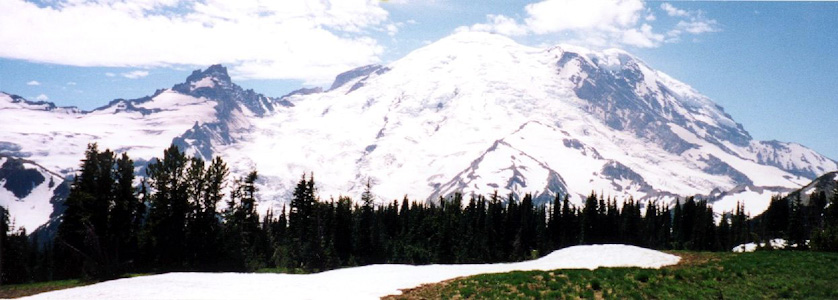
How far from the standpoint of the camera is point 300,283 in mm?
36031

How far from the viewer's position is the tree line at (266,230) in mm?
62500

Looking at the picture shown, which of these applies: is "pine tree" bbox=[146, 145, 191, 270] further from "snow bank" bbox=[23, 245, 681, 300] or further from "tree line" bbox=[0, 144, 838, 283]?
"snow bank" bbox=[23, 245, 681, 300]

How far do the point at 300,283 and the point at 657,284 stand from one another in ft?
71.0

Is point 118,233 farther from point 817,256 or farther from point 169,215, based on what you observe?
point 817,256

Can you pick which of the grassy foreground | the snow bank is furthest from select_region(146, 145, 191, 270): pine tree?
the grassy foreground

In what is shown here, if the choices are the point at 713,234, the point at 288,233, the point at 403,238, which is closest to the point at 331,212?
the point at 288,233

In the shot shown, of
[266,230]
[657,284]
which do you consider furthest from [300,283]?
[266,230]

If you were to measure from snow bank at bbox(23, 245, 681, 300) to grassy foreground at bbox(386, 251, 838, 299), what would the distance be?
10.9 feet

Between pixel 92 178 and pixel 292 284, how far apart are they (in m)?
38.9

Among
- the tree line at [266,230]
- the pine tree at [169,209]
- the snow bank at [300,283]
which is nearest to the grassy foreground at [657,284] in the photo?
the snow bank at [300,283]

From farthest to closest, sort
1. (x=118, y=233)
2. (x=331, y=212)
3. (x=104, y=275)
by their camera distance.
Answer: (x=331, y=212), (x=118, y=233), (x=104, y=275)

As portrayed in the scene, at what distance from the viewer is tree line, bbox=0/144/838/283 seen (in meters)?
62.5

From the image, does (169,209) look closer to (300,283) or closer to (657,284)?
(300,283)

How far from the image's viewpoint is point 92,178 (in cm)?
6194
